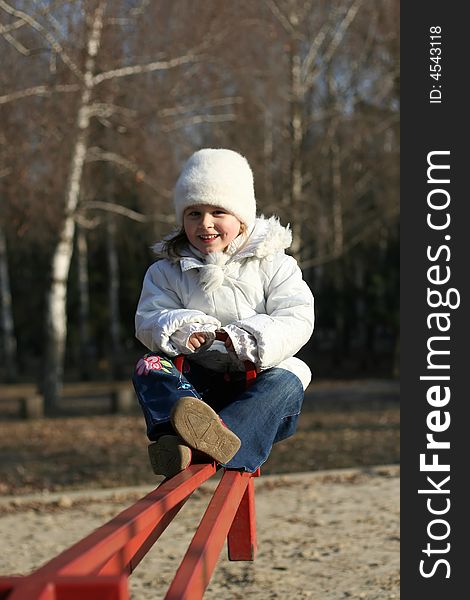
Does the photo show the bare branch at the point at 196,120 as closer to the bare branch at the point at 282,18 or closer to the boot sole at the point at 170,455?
the bare branch at the point at 282,18

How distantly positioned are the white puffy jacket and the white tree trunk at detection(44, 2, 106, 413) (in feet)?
27.8

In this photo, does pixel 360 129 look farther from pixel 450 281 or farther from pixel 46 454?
pixel 450 281

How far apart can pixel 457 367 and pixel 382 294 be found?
17405 millimetres

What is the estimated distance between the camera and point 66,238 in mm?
13273

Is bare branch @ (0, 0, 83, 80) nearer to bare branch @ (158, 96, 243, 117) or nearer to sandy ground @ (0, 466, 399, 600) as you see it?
bare branch @ (158, 96, 243, 117)

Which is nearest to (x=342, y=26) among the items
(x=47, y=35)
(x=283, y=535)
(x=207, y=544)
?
(x=47, y=35)

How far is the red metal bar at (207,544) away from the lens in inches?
78.1

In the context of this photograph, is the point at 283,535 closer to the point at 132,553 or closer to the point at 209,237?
the point at 209,237

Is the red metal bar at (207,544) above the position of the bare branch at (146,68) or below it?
below

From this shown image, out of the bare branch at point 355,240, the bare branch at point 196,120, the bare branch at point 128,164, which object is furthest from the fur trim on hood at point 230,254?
the bare branch at point 355,240

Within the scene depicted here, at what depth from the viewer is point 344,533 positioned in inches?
231

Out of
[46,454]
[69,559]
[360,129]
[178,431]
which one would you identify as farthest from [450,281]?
[360,129]

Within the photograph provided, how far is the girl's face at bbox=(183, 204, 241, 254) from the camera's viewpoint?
11.8ft

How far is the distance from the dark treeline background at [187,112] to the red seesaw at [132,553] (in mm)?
8612
